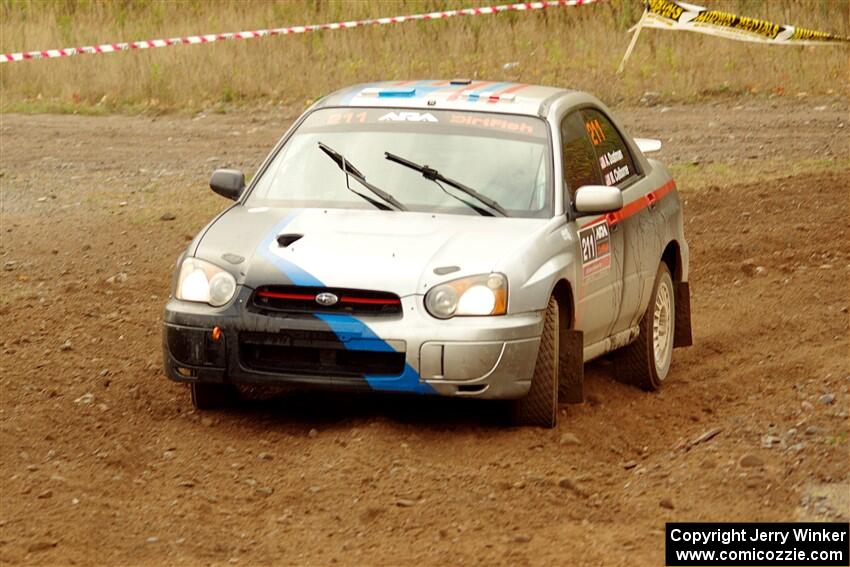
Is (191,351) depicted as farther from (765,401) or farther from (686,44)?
(686,44)

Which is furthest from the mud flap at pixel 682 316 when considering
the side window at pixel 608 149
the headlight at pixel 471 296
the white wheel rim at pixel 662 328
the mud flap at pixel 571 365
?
the headlight at pixel 471 296

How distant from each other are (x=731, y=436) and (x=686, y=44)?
667 inches

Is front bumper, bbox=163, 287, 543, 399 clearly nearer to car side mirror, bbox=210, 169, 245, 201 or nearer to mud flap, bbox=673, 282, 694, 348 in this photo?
car side mirror, bbox=210, 169, 245, 201

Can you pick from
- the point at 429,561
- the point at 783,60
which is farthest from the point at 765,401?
the point at 783,60

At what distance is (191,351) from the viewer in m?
7.58

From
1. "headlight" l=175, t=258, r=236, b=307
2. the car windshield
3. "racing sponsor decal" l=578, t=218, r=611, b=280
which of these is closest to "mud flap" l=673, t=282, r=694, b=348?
"racing sponsor decal" l=578, t=218, r=611, b=280

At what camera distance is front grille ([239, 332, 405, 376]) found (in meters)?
7.36

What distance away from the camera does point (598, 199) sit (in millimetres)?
7988

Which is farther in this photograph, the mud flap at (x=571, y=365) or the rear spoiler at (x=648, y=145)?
the rear spoiler at (x=648, y=145)

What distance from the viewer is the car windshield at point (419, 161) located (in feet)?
27.0

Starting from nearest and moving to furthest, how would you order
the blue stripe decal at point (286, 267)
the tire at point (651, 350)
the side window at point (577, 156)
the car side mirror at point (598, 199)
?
the blue stripe decal at point (286, 267)
the car side mirror at point (598, 199)
the side window at point (577, 156)
the tire at point (651, 350)

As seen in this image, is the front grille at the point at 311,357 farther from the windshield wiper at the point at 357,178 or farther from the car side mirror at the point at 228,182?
the car side mirror at the point at 228,182

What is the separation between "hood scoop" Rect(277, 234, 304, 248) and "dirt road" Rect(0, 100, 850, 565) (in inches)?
33.8

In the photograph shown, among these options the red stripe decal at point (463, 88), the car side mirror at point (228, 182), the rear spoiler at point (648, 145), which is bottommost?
the rear spoiler at point (648, 145)
